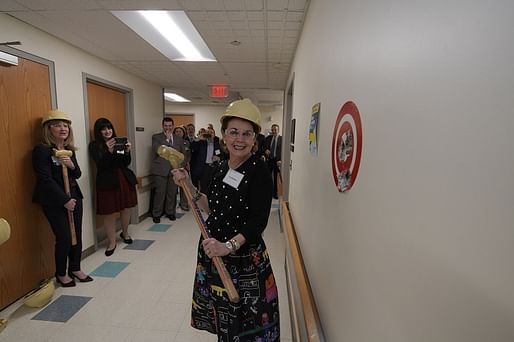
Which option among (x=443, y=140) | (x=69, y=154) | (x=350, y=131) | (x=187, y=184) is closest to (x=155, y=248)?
(x=69, y=154)

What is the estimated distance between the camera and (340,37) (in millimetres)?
908

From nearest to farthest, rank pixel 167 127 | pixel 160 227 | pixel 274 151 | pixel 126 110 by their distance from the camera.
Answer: pixel 126 110 < pixel 160 227 < pixel 167 127 < pixel 274 151

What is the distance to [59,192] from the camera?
218 cm

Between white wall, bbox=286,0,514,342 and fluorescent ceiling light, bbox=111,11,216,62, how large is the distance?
2005 millimetres

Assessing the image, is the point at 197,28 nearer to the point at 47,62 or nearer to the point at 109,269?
the point at 47,62

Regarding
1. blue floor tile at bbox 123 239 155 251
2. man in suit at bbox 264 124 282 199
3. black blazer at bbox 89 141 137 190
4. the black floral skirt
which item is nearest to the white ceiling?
black blazer at bbox 89 141 137 190

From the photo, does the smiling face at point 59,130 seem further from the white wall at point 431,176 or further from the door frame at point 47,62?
the white wall at point 431,176

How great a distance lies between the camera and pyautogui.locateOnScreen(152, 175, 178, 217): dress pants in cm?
421

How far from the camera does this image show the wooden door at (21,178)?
2.03 meters

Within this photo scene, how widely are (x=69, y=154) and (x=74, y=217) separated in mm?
574

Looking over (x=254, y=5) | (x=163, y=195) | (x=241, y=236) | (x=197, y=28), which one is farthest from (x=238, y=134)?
(x=163, y=195)

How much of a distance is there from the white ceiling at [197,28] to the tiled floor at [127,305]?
7.28 ft

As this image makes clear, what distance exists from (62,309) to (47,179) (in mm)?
1017

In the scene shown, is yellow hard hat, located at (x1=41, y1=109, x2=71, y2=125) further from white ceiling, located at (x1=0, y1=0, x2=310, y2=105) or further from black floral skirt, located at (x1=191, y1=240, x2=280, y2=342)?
black floral skirt, located at (x1=191, y1=240, x2=280, y2=342)
